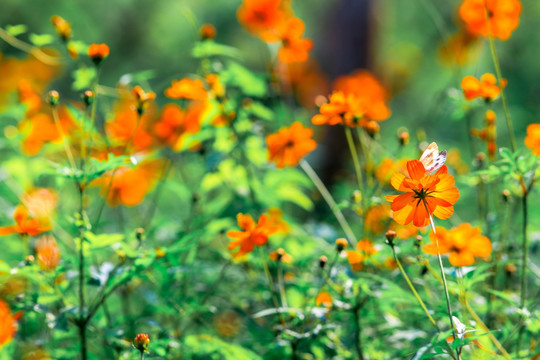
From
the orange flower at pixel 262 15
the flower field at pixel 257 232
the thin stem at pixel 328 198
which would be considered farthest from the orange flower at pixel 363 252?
the orange flower at pixel 262 15

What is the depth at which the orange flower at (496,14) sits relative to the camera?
1.46 m

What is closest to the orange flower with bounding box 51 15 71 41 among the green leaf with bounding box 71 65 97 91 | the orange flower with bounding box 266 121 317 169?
the green leaf with bounding box 71 65 97 91

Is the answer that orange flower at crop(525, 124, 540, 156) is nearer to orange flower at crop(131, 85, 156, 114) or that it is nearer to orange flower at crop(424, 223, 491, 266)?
orange flower at crop(424, 223, 491, 266)

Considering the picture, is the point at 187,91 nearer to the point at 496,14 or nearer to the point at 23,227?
the point at 23,227

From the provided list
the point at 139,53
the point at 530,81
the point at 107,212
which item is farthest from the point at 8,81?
the point at 530,81

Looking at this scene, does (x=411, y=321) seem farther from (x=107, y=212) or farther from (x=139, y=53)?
(x=139, y=53)

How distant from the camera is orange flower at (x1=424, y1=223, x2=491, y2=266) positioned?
113 cm

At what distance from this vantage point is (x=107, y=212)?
385 cm

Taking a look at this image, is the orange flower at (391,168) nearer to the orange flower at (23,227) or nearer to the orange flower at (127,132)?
the orange flower at (127,132)

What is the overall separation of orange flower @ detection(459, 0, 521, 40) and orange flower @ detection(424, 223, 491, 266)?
582mm

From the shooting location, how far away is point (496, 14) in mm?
1490

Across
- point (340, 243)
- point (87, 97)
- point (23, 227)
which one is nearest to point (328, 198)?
point (340, 243)

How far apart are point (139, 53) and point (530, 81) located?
479 cm

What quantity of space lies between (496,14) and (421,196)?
2.76 feet
